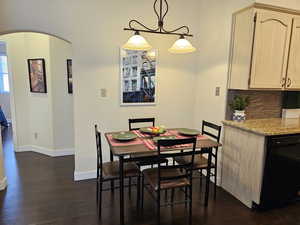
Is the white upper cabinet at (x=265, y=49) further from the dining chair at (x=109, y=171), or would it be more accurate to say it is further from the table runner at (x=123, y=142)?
the dining chair at (x=109, y=171)

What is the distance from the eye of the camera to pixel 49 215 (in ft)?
7.80

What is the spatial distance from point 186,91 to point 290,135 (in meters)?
1.70

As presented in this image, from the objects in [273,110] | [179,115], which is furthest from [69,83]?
[273,110]

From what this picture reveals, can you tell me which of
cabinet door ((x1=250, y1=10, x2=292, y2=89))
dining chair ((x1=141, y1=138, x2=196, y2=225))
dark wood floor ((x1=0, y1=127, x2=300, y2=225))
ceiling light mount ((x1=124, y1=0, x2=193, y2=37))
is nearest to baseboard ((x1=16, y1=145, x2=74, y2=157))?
dark wood floor ((x1=0, y1=127, x2=300, y2=225))

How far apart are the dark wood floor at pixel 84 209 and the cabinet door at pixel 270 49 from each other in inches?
61.9

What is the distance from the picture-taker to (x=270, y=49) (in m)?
2.66

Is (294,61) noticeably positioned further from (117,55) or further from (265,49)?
(117,55)

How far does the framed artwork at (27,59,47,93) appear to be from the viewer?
399cm

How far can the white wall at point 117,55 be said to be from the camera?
2.88 metres

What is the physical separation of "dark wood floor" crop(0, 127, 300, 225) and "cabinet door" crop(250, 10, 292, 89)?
1.57 meters

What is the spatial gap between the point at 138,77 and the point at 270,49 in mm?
1866

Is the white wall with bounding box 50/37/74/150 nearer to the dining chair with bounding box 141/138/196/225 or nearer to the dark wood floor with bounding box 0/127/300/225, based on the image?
the dark wood floor with bounding box 0/127/300/225

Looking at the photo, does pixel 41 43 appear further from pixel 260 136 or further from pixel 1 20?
pixel 260 136

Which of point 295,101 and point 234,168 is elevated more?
point 295,101
